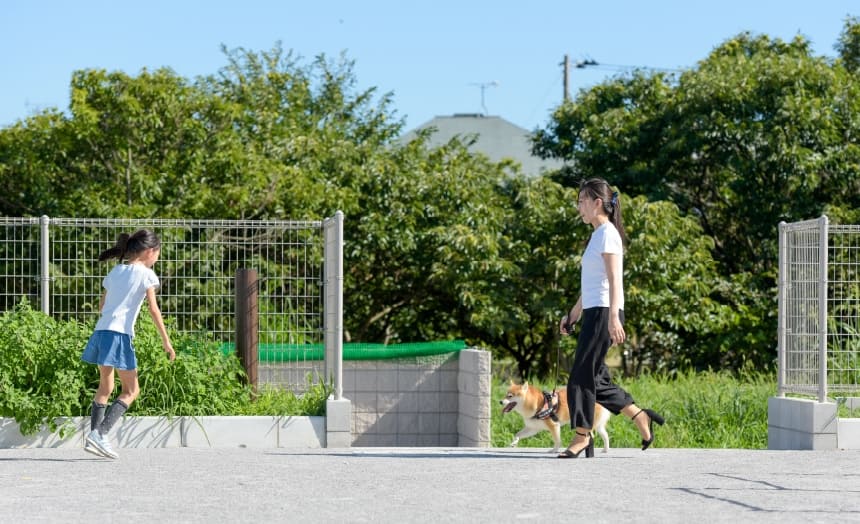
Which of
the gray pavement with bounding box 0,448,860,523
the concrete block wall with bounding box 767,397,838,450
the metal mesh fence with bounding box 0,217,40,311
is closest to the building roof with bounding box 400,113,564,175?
the metal mesh fence with bounding box 0,217,40,311

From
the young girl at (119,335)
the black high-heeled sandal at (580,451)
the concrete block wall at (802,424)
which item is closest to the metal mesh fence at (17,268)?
the young girl at (119,335)

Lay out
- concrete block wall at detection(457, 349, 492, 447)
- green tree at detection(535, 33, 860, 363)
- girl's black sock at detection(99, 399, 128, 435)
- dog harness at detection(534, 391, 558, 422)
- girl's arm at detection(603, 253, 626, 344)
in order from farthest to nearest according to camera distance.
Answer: green tree at detection(535, 33, 860, 363)
concrete block wall at detection(457, 349, 492, 447)
dog harness at detection(534, 391, 558, 422)
girl's black sock at detection(99, 399, 128, 435)
girl's arm at detection(603, 253, 626, 344)

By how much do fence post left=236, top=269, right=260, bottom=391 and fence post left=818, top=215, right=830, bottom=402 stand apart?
4879 millimetres

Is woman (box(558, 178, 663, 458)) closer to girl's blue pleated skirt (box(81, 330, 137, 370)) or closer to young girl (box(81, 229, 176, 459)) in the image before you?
young girl (box(81, 229, 176, 459))

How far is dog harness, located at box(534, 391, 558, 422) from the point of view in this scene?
9828 mm

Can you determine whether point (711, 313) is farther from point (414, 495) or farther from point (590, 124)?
point (414, 495)

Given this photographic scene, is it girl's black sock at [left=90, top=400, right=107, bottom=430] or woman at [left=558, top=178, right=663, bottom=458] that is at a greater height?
woman at [left=558, top=178, right=663, bottom=458]

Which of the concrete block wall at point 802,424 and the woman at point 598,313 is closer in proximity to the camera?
the woman at point 598,313

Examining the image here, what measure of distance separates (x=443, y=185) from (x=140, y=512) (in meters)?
16.6

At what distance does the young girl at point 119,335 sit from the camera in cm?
898

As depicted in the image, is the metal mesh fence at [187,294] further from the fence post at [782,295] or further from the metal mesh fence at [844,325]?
the metal mesh fence at [844,325]

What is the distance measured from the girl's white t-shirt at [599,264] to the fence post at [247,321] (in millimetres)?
3466

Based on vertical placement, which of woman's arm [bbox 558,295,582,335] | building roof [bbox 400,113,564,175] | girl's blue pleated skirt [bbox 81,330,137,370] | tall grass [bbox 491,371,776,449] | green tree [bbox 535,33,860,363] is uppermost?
building roof [bbox 400,113,564,175]

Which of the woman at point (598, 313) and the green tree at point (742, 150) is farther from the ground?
the green tree at point (742, 150)
